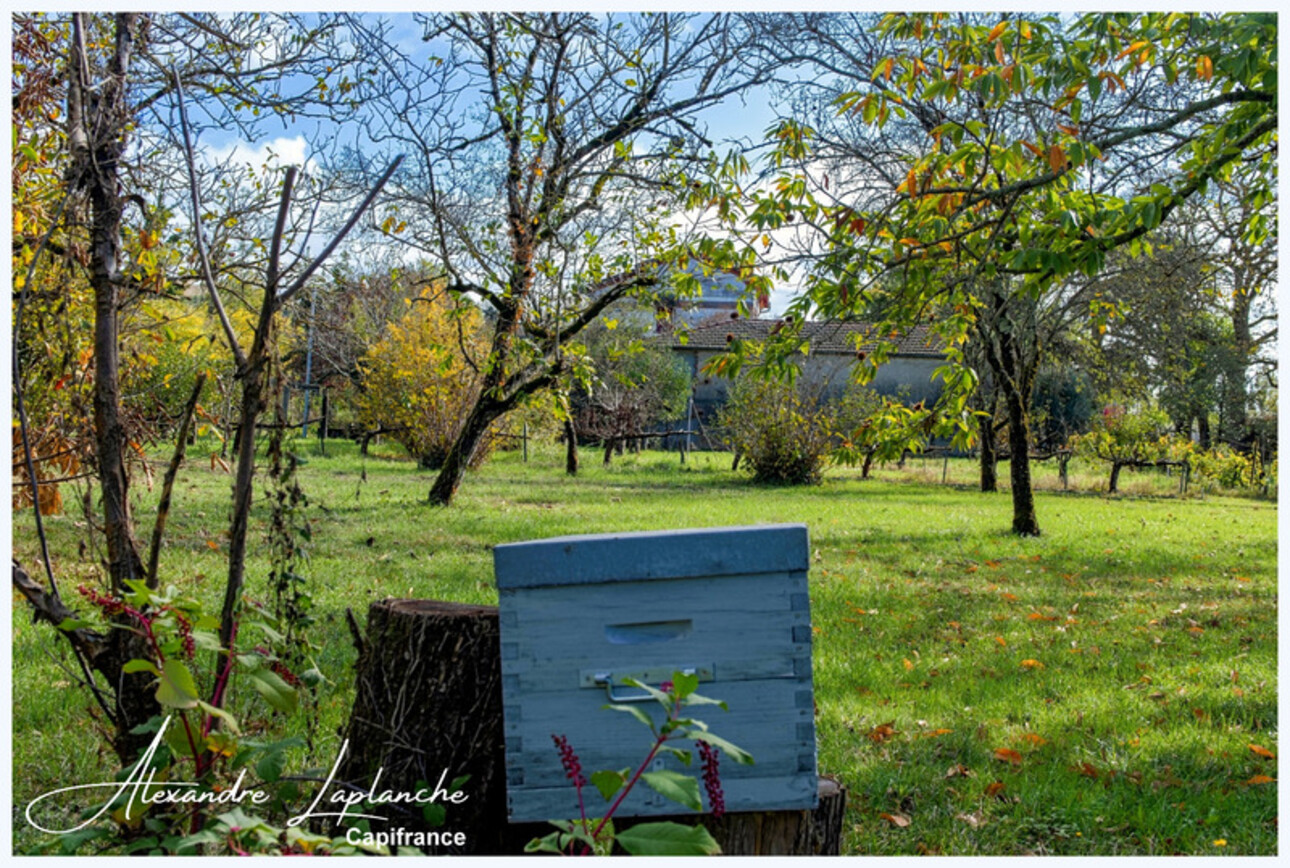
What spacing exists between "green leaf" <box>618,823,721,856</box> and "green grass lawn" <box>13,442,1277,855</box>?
57.3 inches

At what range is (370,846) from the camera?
5.39ft

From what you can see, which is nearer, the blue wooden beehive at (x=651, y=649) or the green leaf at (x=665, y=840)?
the green leaf at (x=665, y=840)

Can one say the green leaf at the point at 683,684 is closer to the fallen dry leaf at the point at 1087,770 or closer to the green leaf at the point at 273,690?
the green leaf at the point at 273,690

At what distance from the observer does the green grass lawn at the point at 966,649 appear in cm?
338

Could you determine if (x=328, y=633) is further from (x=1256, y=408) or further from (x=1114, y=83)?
(x=1256, y=408)

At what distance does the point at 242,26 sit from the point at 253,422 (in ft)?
13.1

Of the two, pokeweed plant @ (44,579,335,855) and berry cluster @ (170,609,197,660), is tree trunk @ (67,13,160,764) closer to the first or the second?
pokeweed plant @ (44,579,335,855)

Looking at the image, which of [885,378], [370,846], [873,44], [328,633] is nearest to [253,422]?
[370,846]

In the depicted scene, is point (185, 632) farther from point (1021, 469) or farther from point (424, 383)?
→ point (424, 383)

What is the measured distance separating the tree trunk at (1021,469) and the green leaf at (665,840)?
9.71 m

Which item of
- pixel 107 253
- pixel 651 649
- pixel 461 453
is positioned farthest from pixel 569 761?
pixel 461 453

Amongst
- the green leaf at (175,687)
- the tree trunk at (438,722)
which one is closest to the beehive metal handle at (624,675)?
the tree trunk at (438,722)

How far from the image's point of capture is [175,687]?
1888 mm

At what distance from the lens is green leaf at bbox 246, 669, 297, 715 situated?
1.99m
